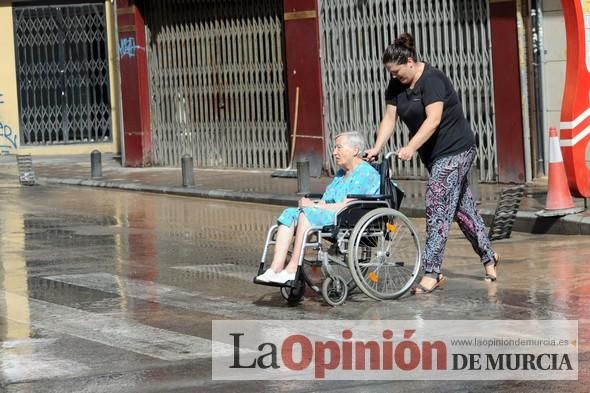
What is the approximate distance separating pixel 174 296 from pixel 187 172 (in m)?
9.80

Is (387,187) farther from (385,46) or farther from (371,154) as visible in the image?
(385,46)

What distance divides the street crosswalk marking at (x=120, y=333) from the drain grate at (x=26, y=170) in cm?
1196

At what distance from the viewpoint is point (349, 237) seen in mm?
9945

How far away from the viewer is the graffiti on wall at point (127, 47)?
981 inches

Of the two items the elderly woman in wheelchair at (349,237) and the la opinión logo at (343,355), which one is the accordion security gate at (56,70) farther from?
the la opinión logo at (343,355)

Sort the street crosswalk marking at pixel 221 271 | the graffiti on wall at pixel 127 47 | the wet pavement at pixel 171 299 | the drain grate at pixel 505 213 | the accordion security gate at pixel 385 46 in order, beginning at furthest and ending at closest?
the graffiti on wall at pixel 127 47 < the accordion security gate at pixel 385 46 < the drain grate at pixel 505 213 < the street crosswalk marking at pixel 221 271 < the wet pavement at pixel 171 299

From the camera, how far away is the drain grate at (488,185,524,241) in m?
13.7

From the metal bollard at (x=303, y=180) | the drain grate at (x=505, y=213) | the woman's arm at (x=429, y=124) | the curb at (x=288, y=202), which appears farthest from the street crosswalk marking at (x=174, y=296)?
the metal bollard at (x=303, y=180)

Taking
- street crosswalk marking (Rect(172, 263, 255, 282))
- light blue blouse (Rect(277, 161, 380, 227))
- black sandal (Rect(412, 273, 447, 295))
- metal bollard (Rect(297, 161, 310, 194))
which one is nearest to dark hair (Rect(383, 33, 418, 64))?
light blue blouse (Rect(277, 161, 380, 227))

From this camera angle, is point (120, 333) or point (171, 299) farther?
point (171, 299)

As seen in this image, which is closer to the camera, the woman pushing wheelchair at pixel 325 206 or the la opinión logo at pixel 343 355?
the la opinión logo at pixel 343 355

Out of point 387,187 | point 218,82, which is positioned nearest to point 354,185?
point 387,187

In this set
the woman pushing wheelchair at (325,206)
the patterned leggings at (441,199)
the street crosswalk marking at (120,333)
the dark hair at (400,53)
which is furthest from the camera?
the patterned leggings at (441,199)

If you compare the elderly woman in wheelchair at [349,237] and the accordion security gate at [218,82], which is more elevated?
the accordion security gate at [218,82]
